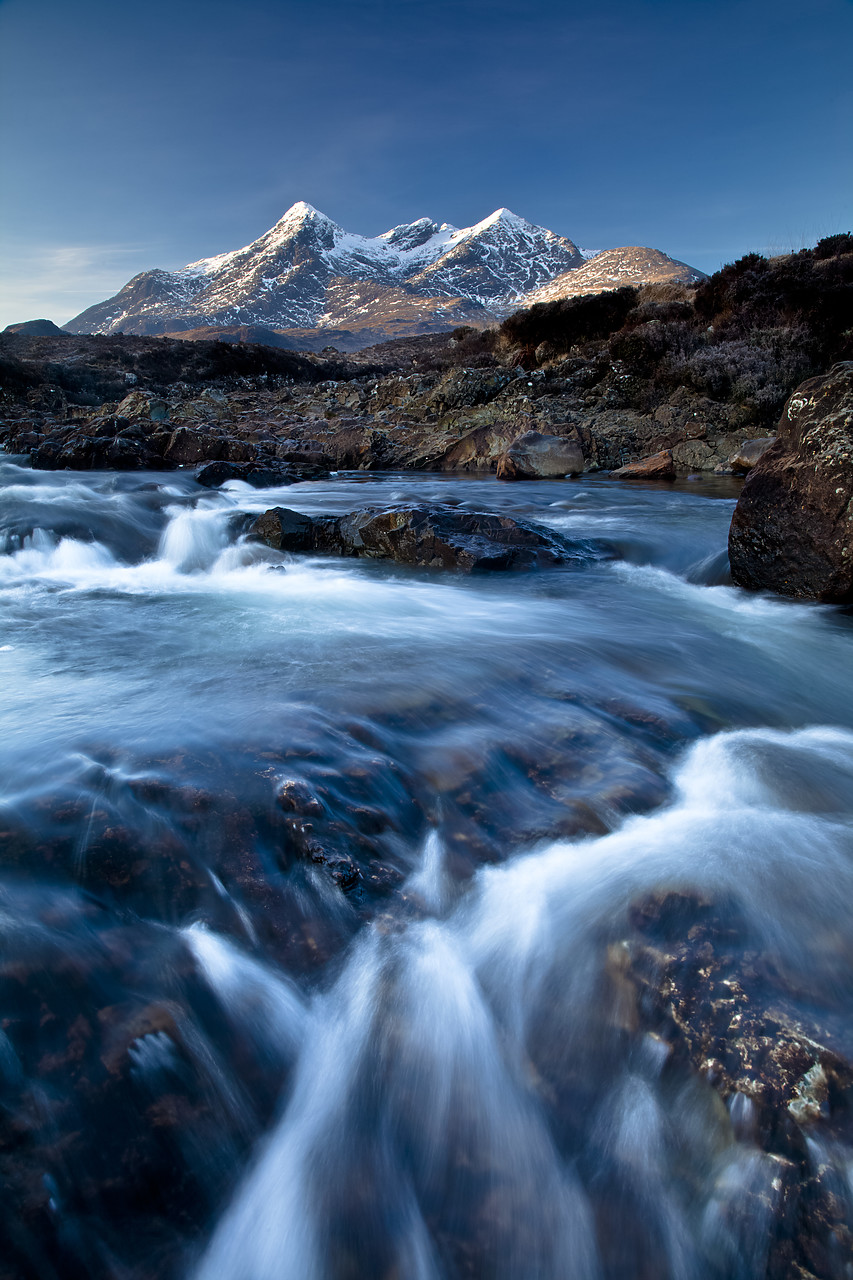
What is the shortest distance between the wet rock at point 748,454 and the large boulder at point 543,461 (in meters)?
2.79

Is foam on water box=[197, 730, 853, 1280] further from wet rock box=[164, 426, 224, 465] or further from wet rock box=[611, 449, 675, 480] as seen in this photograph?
wet rock box=[164, 426, 224, 465]

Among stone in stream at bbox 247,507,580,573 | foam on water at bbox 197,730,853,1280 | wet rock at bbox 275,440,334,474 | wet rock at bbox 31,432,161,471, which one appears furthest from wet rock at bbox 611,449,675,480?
foam on water at bbox 197,730,853,1280

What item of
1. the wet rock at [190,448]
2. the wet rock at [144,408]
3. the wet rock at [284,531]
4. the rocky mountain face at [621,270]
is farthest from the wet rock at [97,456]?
the rocky mountain face at [621,270]

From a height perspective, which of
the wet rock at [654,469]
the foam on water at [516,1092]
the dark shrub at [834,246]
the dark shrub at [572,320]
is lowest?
the foam on water at [516,1092]

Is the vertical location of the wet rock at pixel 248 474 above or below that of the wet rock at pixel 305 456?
below

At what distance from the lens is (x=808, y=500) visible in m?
5.19

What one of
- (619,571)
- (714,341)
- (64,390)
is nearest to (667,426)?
(714,341)

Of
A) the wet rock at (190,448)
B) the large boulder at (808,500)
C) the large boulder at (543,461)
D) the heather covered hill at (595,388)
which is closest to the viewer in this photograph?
the large boulder at (808,500)

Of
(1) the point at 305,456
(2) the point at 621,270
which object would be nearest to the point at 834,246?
(1) the point at 305,456

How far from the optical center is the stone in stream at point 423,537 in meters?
7.14

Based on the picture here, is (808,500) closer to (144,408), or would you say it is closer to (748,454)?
(748,454)

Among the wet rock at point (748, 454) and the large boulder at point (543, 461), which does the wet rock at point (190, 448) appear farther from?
the wet rock at point (748, 454)

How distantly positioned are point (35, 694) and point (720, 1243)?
3.89 metres

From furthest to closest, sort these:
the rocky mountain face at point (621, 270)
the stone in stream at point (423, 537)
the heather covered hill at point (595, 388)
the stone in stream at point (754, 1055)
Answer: the rocky mountain face at point (621, 270), the heather covered hill at point (595, 388), the stone in stream at point (423, 537), the stone in stream at point (754, 1055)
